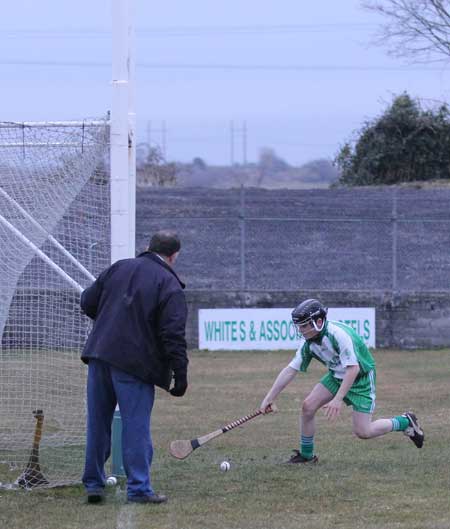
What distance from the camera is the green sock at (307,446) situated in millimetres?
8969

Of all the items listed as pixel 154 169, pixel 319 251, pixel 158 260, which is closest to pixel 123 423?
pixel 158 260

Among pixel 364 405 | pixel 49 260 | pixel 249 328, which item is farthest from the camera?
pixel 249 328

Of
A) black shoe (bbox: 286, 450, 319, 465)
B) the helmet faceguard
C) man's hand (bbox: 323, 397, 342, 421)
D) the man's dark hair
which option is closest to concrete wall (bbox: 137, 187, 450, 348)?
black shoe (bbox: 286, 450, 319, 465)

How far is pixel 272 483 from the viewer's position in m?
8.21

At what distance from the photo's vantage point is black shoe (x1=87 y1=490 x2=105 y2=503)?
24.7ft

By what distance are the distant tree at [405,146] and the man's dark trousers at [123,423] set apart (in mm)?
26097

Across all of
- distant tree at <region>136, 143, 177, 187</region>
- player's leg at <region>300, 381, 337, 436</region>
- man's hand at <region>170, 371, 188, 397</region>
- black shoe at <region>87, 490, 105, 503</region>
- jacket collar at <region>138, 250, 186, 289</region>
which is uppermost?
distant tree at <region>136, 143, 177, 187</region>

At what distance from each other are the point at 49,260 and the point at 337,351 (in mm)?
2348

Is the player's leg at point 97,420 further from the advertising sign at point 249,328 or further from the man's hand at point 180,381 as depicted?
the advertising sign at point 249,328

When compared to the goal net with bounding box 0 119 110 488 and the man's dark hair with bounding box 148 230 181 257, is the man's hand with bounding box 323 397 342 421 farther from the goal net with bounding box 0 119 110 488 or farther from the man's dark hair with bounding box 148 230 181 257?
the goal net with bounding box 0 119 110 488

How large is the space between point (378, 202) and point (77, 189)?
17915mm

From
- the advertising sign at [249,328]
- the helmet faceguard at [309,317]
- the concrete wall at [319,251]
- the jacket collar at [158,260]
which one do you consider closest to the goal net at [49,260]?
the jacket collar at [158,260]

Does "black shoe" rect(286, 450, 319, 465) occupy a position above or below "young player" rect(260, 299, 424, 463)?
below

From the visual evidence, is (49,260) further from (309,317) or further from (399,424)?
(399,424)
